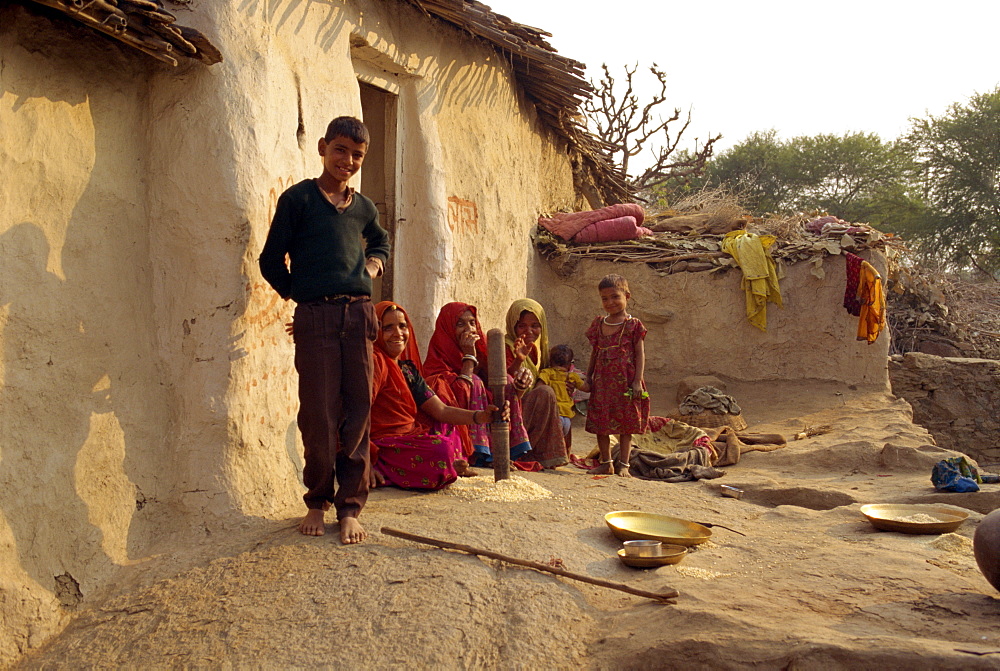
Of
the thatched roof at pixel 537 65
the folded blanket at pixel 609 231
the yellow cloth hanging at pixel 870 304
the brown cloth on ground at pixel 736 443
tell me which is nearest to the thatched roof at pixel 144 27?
the thatched roof at pixel 537 65

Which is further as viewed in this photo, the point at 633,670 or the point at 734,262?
the point at 734,262

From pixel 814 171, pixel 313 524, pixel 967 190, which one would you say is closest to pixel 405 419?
pixel 313 524

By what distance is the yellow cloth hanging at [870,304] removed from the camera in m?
8.04

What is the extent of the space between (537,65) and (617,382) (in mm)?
3277

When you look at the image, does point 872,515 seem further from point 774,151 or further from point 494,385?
point 774,151

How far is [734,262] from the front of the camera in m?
8.43

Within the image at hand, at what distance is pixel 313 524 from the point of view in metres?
3.36

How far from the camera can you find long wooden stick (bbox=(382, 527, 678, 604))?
295cm

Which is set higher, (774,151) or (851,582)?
(774,151)

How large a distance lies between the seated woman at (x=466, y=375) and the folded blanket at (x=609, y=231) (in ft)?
12.8

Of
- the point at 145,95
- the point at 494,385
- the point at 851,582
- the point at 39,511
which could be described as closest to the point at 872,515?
the point at 851,582

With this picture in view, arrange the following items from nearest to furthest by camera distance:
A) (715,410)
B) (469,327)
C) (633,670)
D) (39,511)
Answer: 1. (633,670)
2. (39,511)
3. (469,327)
4. (715,410)

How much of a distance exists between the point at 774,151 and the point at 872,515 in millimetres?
21806

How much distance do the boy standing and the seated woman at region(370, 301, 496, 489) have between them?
26.1 inches
